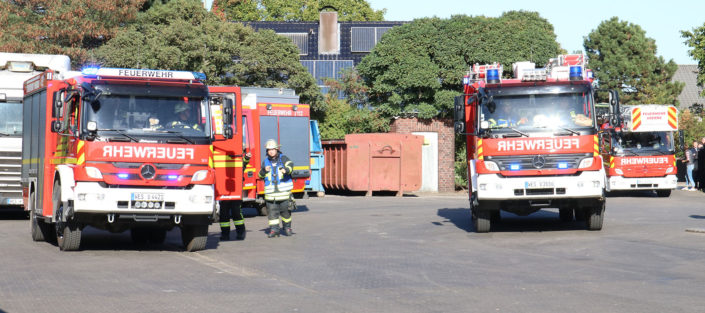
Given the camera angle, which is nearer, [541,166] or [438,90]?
[541,166]

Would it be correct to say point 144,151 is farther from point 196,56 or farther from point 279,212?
point 196,56

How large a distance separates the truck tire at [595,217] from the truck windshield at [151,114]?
7644 millimetres

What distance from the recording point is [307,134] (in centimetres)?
2598

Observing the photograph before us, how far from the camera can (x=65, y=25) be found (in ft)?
150

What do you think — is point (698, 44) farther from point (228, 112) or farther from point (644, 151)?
point (228, 112)

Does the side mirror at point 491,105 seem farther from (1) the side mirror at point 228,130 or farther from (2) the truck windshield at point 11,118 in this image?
(2) the truck windshield at point 11,118

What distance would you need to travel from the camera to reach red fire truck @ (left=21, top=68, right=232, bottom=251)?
13.9 meters

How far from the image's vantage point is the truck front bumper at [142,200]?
1378 cm

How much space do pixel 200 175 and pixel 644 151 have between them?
21330mm

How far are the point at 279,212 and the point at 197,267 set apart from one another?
530cm

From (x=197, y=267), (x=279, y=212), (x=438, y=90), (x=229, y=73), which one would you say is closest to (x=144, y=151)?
(x=197, y=267)

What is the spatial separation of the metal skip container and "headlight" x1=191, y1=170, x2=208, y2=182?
2107 centimetres

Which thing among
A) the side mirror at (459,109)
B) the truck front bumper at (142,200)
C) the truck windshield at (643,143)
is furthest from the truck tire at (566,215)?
the truck windshield at (643,143)

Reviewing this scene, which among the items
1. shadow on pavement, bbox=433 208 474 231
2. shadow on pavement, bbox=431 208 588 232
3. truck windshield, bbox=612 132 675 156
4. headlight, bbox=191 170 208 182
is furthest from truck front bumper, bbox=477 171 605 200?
truck windshield, bbox=612 132 675 156
